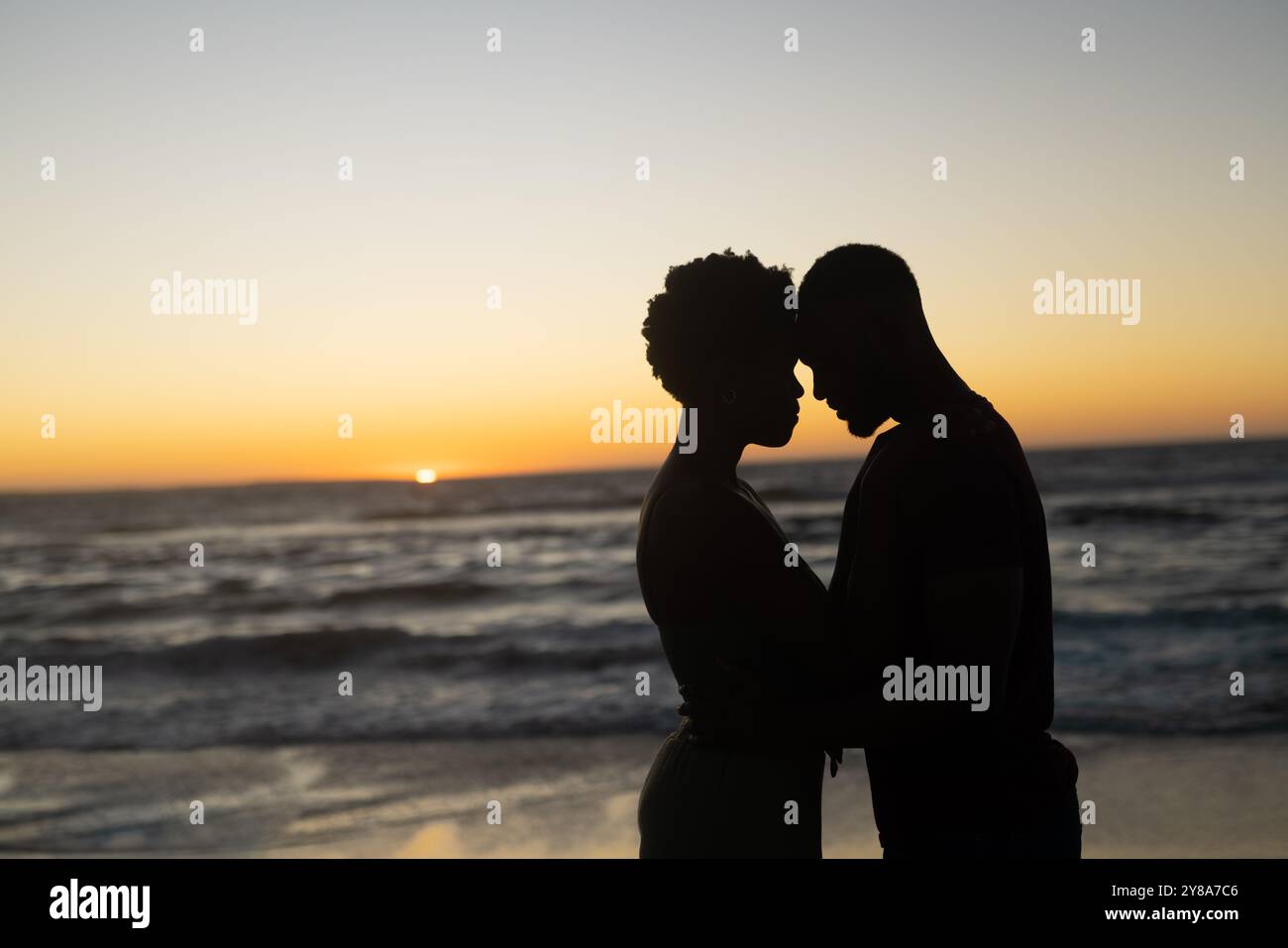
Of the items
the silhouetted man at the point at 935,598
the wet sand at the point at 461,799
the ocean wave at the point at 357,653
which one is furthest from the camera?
the ocean wave at the point at 357,653

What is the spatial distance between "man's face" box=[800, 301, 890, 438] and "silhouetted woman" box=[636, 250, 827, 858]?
17 centimetres

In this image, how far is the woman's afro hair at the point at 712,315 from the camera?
2.60 metres

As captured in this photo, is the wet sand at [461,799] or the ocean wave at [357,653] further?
the ocean wave at [357,653]

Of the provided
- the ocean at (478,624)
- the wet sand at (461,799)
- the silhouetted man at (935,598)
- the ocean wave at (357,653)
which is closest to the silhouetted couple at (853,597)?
the silhouetted man at (935,598)

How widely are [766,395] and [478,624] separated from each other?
533 inches

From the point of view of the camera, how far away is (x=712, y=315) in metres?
2.60

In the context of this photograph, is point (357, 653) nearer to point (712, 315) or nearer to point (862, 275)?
point (712, 315)

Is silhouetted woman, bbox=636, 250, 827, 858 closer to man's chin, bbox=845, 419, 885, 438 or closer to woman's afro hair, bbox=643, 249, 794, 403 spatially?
woman's afro hair, bbox=643, 249, 794, 403

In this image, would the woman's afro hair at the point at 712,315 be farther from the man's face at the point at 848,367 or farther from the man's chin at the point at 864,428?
the man's chin at the point at 864,428

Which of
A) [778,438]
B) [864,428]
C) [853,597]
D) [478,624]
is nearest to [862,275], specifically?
[864,428]

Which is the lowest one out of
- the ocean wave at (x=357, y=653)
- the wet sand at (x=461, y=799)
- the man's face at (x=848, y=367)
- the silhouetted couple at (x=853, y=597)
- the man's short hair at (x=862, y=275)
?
the ocean wave at (x=357, y=653)
